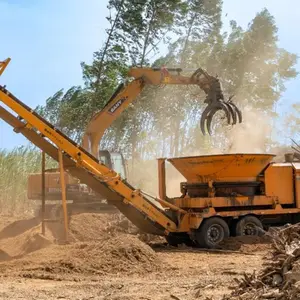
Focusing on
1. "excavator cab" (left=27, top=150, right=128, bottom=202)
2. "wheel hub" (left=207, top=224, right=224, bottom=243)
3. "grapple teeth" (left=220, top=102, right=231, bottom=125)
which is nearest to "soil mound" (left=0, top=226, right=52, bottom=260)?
"excavator cab" (left=27, top=150, right=128, bottom=202)

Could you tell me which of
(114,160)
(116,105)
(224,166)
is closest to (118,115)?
(116,105)

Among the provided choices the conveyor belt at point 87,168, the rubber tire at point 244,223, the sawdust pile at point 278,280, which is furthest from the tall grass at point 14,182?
the sawdust pile at point 278,280

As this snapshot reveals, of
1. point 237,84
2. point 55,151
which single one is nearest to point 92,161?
point 55,151

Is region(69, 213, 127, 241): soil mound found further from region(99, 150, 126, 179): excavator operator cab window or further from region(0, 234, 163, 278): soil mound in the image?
region(0, 234, 163, 278): soil mound

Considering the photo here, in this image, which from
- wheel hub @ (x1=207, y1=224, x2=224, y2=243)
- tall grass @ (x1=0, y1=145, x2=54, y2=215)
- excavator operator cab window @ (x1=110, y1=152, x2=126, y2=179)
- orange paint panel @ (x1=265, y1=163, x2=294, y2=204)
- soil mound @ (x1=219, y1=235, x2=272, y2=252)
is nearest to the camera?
soil mound @ (x1=219, y1=235, x2=272, y2=252)

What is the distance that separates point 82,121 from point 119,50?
12.8 ft

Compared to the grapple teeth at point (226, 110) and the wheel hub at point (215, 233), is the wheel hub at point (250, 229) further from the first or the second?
the grapple teeth at point (226, 110)

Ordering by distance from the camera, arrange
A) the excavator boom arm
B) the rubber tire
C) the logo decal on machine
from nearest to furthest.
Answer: the rubber tire
the excavator boom arm
the logo decal on machine

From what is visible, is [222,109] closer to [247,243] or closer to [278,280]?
[247,243]

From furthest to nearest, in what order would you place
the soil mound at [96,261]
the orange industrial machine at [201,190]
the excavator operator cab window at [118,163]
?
the excavator operator cab window at [118,163], the orange industrial machine at [201,190], the soil mound at [96,261]

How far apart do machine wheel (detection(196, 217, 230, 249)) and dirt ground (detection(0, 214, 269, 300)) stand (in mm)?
264

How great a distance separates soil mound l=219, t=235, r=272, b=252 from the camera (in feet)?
34.6

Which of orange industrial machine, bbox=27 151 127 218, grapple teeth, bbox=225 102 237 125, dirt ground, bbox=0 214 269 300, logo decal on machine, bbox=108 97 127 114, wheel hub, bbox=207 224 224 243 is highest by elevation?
logo decal on machine, bbox=108 97 127 114

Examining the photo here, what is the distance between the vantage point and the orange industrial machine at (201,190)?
11.0 meters
